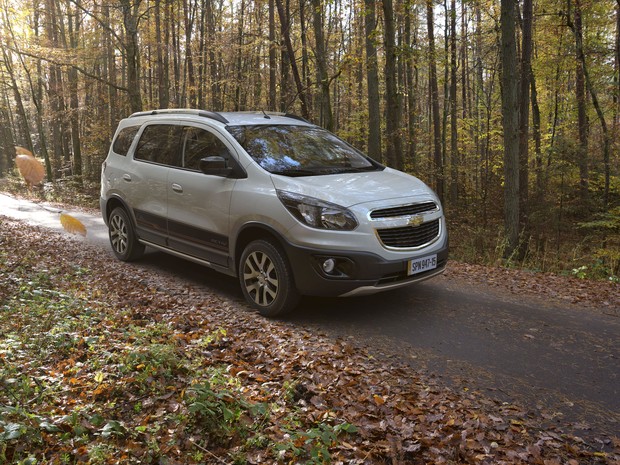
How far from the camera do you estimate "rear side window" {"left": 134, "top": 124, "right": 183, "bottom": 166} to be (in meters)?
6.54

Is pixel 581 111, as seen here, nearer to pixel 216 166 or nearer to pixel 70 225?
pixel 216 166

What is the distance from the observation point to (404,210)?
16.5ft

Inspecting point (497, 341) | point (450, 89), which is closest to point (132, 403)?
point (497, 341)

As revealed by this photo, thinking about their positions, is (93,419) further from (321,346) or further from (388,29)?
(388,29)

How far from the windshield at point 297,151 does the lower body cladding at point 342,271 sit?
1.06 meters

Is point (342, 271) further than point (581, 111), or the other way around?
point (581, 111)

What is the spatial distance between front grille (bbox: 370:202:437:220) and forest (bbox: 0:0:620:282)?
12.9 feet

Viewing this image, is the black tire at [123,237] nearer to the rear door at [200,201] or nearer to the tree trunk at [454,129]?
the rear door at [200,201]

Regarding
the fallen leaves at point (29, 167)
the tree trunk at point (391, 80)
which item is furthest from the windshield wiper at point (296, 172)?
the tree trunk at point (391, 80)

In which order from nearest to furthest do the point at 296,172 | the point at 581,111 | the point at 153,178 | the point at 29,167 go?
the point at 29,167, the point at 296,172, the point at 153,178, the point at 581,111

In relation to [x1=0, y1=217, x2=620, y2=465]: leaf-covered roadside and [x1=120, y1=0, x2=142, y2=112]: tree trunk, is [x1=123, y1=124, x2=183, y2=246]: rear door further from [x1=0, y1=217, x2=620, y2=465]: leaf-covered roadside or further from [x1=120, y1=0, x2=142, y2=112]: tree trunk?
[x1=120, y1=0, x2=142, y2=112]: tree trunk

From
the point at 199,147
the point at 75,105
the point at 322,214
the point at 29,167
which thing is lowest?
the point at 322,214

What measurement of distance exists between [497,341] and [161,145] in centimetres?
508

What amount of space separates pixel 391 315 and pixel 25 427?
3593 millimetres
